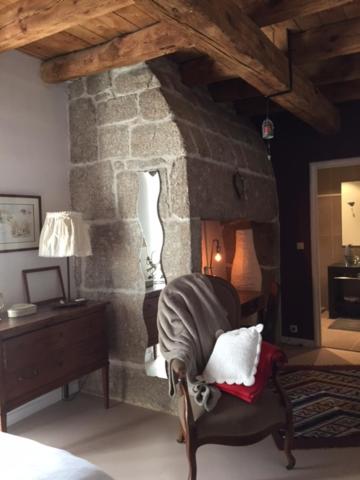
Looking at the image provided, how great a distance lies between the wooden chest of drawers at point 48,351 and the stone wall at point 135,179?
0.24 m

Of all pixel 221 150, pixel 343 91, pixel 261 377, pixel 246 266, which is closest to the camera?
pixel 261 377

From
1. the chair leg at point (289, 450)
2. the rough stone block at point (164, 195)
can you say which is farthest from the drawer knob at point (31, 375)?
the chair leg at point (289, 450)

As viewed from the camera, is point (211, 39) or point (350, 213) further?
point (350, 213)

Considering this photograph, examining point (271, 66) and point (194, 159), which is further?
point (194, 159)

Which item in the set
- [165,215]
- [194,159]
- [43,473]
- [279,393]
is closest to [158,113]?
[194,159]

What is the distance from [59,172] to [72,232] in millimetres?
735

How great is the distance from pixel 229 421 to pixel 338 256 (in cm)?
467

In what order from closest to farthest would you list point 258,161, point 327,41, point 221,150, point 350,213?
1. point 327,41
2. point 221,150
3. point 258,161
4. point 350,213

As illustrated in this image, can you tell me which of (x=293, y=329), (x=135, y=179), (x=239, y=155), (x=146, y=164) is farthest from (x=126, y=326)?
(x=293, y=329)

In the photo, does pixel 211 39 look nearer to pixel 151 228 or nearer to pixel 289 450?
pixel 151 228

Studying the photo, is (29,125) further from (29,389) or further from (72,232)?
(29,389)

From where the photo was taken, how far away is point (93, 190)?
332 cm

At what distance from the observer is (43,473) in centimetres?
123

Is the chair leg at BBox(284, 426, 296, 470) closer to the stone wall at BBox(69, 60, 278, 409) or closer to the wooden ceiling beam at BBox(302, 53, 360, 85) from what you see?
the stone wall at BBox(69, 60, 278, 409)
